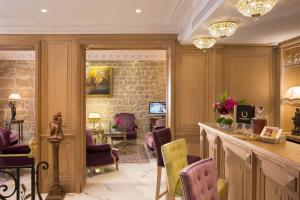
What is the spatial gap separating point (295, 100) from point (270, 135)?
2.41 meters

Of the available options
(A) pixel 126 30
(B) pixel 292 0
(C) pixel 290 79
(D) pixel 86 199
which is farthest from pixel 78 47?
(C) pixel 290 79

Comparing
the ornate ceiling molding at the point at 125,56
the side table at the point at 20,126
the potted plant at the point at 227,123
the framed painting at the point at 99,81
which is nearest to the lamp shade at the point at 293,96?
the potted plant at the point at 227,123

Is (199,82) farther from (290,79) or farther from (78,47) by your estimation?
(78,47)

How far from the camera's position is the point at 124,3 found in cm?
362

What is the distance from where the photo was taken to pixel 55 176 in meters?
4.27

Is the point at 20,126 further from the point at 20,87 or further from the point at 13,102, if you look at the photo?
the point at 20,87

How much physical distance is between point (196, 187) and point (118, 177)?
152 inches

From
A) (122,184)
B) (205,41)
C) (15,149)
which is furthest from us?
(15,149)

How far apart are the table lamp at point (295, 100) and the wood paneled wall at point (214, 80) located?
0.91ft

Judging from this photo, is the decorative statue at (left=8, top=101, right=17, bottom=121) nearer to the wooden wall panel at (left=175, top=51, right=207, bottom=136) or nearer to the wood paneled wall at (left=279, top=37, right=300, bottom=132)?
the wooden wall panel at (left=175, top=51, right=207, bottom=136)

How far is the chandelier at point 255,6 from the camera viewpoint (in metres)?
2.13

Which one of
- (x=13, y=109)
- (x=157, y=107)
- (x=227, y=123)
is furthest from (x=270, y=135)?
(x=13, y=109)

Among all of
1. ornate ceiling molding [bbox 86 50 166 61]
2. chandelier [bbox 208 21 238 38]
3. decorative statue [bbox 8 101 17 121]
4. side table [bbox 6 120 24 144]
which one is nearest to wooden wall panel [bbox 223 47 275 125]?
chandelier [bbox 208 21 238 38]

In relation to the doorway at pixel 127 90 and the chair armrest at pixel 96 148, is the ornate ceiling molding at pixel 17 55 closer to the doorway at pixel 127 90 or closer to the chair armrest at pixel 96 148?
the doorway at pixel 127 90
